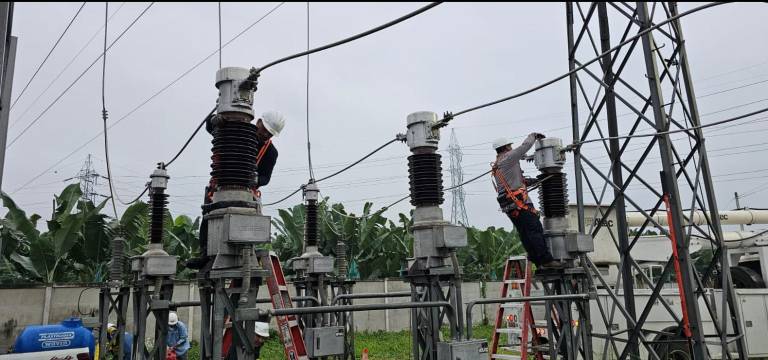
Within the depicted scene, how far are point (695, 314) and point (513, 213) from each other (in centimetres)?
199

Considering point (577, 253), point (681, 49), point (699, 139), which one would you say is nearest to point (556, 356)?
point (577, 253)

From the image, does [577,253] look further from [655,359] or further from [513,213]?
[655,359]

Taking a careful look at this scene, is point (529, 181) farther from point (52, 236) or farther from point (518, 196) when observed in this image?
point (52, 236)

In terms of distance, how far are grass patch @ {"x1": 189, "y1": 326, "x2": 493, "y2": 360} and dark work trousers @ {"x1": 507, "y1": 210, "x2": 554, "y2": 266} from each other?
4765 millimetres

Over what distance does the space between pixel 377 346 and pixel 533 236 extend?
7642 millimetres

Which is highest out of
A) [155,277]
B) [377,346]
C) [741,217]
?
[741,217]

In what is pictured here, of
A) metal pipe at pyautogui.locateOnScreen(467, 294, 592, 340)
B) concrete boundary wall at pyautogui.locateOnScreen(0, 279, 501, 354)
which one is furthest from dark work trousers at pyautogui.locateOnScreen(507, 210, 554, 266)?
concrete boundary wall at pyautogui.locateOnScreen(0, 279, 501, 354)

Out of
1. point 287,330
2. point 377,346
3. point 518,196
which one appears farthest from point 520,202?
point 377,346

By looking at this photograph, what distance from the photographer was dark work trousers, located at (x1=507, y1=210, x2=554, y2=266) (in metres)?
5.34

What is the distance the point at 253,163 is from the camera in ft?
12.3

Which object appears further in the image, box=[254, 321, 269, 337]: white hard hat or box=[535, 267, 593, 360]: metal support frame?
box=[254, 321, 269, 337]: white hard hat

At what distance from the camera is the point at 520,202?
552 cm

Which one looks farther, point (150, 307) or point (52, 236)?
point (52, 236)

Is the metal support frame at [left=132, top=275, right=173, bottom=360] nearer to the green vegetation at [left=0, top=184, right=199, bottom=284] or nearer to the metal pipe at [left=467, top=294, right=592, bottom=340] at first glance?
the metal pipe at [left=467, top=294, right=592, bottom=340]
